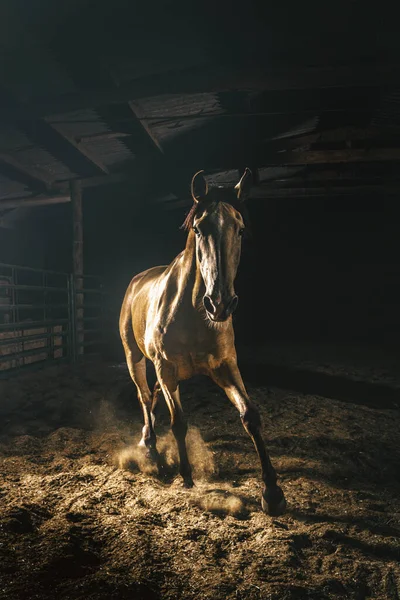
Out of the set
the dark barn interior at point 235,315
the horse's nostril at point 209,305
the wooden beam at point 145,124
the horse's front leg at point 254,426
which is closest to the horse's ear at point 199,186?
the dark barn interior at point 235,315

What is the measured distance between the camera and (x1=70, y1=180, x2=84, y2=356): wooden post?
344 inches

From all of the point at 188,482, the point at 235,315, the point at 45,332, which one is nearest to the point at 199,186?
the point at 188,482

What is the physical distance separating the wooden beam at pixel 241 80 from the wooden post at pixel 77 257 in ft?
12.9

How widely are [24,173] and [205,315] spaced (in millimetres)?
7492

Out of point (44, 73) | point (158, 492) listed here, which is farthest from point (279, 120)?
point (158, 492)

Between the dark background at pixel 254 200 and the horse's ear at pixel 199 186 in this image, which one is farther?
the dark background at pixel 254 200

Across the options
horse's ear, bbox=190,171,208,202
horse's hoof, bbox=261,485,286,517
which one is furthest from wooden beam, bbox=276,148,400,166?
horse's hoof, bbox=261,485,286,517

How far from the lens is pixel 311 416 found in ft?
14.9

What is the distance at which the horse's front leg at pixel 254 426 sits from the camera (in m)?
2.38

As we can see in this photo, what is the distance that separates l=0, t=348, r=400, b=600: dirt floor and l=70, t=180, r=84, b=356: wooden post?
152 inches

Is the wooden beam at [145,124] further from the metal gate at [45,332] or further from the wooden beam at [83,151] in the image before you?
the metal gate at [45,332]

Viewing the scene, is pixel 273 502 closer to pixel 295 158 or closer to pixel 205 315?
pixel 205 315

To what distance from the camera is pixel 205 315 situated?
2707 millimetres

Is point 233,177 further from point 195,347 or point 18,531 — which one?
point 18,531
